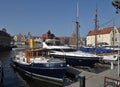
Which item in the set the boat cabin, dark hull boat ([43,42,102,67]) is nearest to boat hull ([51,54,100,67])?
dark hull boat ([43,42,102,67])

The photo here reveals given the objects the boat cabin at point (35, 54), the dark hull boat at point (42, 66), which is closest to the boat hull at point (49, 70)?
the dark hull boat at point (42, 66)

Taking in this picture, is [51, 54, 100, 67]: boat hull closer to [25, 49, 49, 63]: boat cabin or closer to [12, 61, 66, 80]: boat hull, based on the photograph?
[25, 49, 49, 63]: boat cabin

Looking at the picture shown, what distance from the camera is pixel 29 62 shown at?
25.2m

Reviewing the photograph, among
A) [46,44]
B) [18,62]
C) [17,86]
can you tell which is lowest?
[17,86]

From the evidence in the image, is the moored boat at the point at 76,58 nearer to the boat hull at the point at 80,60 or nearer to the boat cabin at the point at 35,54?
the boat hull at the point at 80,60

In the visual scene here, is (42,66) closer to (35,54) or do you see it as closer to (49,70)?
(49,70)

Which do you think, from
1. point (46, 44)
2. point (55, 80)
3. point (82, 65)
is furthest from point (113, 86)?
point (46, 44)

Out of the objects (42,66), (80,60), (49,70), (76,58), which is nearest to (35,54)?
(42,66)

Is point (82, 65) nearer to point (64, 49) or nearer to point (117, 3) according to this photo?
point (64, 49)

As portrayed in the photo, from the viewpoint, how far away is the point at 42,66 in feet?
74.9

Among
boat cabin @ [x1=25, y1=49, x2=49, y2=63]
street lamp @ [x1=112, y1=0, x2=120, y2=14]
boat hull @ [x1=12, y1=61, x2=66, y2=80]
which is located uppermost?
street lamp @ [x1=112, y1=0, x2=120, y2=14]

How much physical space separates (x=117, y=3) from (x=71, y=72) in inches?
346

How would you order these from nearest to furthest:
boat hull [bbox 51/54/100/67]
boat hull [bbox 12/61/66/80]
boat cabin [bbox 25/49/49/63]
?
boat hull [bbox 12/61/66/80], boat cabin [bbox 25/49/49/63], boat hull [bbox 51/54/100/67]

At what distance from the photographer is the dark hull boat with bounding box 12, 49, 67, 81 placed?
2217 centimetres
